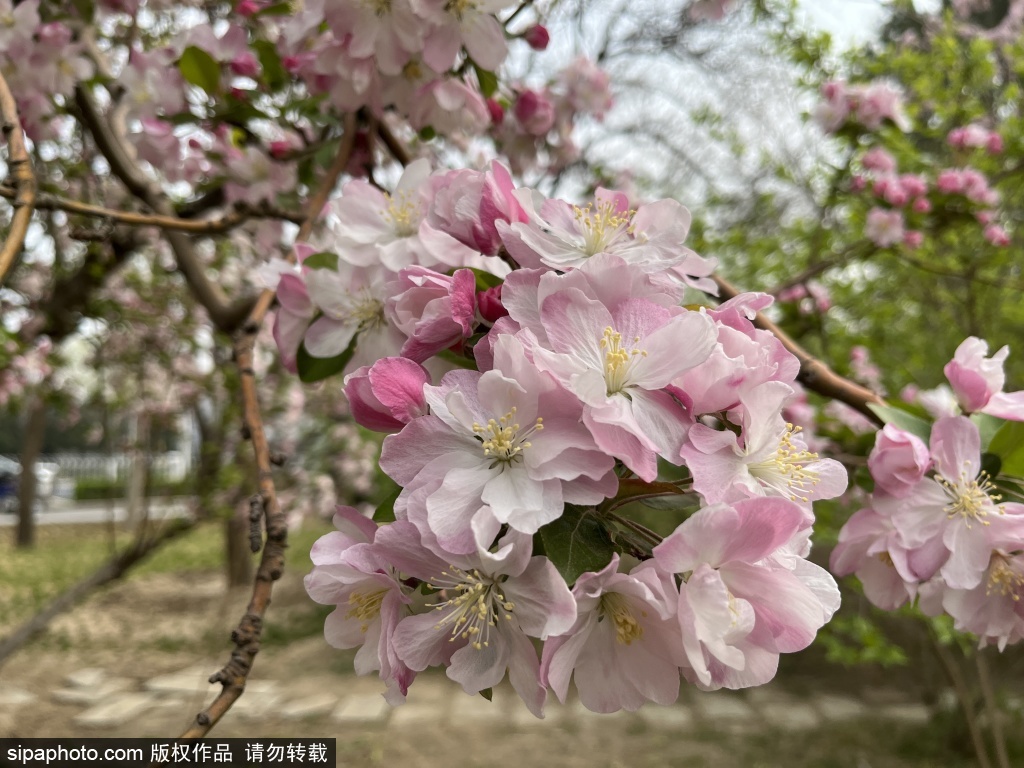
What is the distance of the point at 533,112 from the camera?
1516mm

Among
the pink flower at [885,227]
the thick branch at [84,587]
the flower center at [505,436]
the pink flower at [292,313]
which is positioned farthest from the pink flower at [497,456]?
the thick branch at [84,587]

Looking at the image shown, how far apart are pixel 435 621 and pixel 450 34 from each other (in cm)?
70

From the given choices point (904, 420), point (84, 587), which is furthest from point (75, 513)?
point (904, 420)

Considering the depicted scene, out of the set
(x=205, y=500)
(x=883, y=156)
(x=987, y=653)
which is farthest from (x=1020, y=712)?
(x=205, y=500)

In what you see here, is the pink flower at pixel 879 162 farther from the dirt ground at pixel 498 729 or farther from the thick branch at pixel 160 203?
the dirt ground at pixel 498 729

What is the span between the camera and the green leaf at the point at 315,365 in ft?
2.58

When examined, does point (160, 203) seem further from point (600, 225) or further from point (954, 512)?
point (954, 512)

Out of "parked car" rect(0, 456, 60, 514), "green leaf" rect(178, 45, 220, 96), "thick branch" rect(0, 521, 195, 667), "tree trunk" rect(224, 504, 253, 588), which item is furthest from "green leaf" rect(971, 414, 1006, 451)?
"parked car" rect(0, 456, 60, 514)

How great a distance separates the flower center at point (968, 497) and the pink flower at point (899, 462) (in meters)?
0.02

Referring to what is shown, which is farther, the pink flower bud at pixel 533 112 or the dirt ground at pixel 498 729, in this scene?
the dirt ground at pixel 498 729

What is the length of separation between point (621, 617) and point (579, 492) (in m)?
0.09

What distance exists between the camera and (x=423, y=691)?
471cm

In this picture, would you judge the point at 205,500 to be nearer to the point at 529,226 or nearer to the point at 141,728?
the point at 141,728

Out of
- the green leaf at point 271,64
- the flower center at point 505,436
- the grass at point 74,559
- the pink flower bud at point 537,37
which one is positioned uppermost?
the pink flower bud at point 537,37
